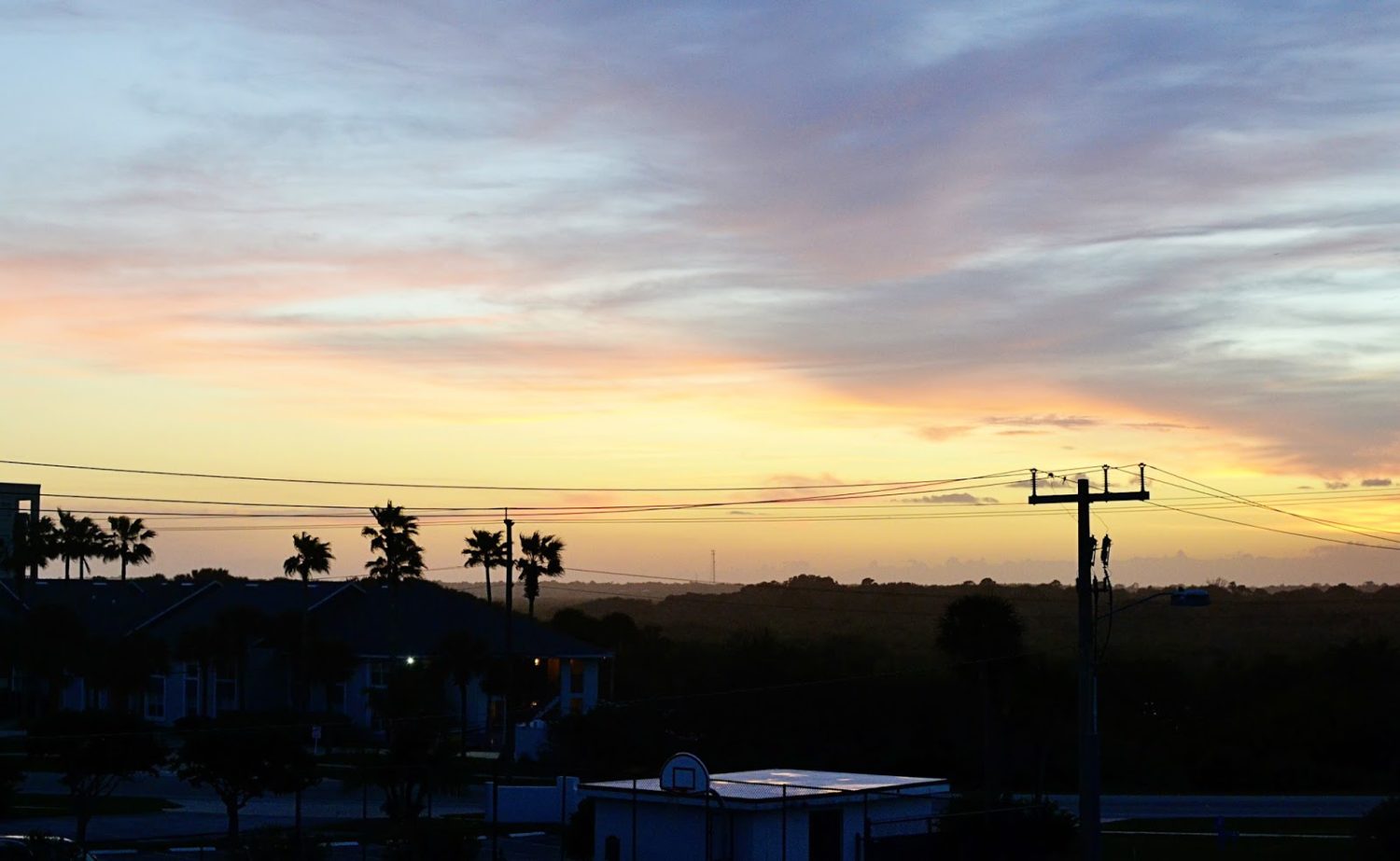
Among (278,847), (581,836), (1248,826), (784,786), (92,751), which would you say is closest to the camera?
(278,847)

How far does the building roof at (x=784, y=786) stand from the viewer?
42000mm

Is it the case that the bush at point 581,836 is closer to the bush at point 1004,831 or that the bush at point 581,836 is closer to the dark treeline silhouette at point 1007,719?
the bush at point 1004,831

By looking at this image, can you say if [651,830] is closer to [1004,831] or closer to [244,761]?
[1004,831]

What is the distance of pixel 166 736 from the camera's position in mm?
81625

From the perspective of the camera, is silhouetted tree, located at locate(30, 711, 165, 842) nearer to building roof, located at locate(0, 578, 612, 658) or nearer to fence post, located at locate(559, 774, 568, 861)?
fence post, located at locate(559, 774, 568, 861)

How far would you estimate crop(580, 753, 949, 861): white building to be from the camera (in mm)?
41156

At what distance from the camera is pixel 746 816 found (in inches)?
1628

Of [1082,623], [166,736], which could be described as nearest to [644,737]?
[166,736]

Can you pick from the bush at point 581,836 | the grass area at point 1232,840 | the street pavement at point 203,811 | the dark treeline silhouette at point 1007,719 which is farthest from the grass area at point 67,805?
the grass area at point 1232,840

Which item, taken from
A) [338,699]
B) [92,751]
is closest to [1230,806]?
[92,751]

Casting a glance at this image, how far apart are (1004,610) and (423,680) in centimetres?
3481

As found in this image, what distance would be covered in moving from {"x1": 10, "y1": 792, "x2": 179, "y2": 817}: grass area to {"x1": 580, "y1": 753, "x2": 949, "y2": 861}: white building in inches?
953

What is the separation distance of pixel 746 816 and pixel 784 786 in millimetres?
1471

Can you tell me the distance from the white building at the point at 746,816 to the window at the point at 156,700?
59.0 m
